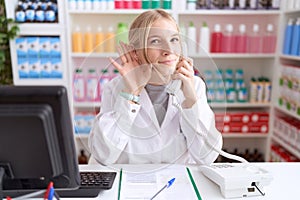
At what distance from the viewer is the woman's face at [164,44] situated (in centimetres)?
90

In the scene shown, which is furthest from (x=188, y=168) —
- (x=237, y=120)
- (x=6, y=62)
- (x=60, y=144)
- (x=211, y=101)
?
(x=6, y=62)

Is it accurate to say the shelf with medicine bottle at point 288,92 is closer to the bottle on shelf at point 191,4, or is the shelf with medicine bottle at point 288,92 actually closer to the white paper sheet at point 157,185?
the bottle on shelf at point 191,4

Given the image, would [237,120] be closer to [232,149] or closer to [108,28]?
[232,149]

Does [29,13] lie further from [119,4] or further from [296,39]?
[296,39]

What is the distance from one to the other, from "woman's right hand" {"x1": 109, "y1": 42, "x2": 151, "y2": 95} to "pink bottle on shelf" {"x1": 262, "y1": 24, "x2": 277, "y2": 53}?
6.16 feet

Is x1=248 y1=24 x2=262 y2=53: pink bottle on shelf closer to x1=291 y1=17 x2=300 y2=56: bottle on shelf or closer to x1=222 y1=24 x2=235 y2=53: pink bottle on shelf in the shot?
x1=222 y1=24 x2=235 y2=53: pink bottle on shelf

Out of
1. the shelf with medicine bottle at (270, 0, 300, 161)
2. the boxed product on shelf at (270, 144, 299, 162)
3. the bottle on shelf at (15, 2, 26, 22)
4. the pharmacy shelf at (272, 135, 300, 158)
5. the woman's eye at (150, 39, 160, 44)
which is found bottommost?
the boxed product on shelf at (270, 144, 299, 162)

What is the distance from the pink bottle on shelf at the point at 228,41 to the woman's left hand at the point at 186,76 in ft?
5.40

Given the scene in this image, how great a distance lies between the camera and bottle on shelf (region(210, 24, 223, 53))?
252 centimetres

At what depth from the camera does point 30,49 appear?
8.02ft

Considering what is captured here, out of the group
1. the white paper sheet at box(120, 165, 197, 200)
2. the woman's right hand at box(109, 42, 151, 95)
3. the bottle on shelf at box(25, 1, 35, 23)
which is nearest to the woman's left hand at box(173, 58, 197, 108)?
the woman's right hand at box(109, 42, 151, 95)

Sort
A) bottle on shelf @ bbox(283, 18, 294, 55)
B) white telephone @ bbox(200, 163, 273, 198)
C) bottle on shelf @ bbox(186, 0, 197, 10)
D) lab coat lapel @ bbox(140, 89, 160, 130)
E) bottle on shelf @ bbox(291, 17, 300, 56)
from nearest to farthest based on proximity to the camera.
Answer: white telephone @ bbox(200, 163, 273, 198) < lab coat lapel @ bbox(140, 89, 160, 130) < bottle on shelf @ bbox(291, 17, 300, 56) < bottle on shelf @ bbox(283, 18, 294, 55) < bottle on shelf @ bbox(186, 0, 197, 10)

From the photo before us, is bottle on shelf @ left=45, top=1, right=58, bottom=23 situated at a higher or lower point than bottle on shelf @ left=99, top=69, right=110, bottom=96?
higher

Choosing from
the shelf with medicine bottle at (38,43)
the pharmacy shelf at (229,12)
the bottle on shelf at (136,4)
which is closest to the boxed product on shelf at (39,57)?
the shelf with medicine bottle at (38,43)
